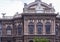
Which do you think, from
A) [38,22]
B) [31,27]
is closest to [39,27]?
[38,22]

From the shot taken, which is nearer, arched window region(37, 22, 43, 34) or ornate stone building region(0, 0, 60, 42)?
ornate stone building region(0, 0, 60, 42)

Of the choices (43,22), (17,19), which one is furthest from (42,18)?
(17,19)

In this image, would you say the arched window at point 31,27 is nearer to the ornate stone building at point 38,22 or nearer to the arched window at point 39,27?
the ornate stone building at point 38,22

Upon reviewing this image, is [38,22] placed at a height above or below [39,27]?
above

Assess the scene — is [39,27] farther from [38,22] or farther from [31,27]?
[31,27]

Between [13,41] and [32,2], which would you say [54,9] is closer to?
[32,2]

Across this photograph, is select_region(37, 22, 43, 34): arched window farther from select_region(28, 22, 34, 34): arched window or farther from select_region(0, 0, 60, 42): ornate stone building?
select_region(28, 22, 34, 34): arched window

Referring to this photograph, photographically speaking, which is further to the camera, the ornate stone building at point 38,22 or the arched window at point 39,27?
the arched window at point 39,27

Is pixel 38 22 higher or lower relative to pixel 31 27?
higher

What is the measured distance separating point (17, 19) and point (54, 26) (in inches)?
358

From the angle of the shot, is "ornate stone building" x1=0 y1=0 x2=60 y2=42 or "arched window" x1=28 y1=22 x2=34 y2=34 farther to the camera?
"arched window" x1=28 y1=22 x2=34 y2=34

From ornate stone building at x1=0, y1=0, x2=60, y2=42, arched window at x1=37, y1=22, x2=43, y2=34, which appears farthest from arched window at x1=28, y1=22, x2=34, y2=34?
arched window at x1=37, y1=22, x2=43, y2=34

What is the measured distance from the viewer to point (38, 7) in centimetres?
6344

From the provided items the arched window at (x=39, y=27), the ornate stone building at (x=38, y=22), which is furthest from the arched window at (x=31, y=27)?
the arched window at (x=39, y=27)
